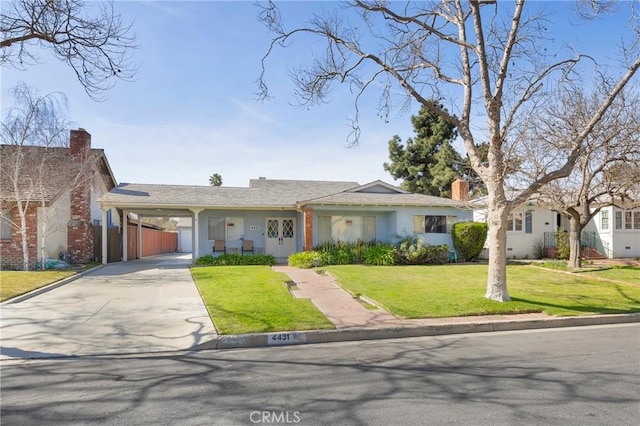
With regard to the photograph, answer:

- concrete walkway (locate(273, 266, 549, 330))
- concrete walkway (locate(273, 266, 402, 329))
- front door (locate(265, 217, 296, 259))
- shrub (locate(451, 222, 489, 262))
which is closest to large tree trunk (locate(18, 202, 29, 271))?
concrete walkway (locate(273, 266, 402, 329))

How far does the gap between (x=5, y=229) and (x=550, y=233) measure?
2675cm

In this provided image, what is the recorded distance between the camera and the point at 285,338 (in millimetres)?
7523

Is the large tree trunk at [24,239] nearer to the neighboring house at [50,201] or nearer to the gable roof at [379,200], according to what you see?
the neighboring house at [50,201]

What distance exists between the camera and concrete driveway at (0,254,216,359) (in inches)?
272

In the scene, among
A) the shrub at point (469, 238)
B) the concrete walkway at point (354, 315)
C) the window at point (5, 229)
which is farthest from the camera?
the shrub at point (469, 238)

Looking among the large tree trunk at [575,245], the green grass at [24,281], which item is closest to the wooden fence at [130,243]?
the green grass at [24,281]

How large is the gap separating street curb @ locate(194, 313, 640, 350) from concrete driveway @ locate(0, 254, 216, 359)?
19.1 inches

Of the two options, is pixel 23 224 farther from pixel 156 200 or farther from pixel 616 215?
pixel 616 215

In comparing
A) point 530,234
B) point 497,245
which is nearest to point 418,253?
point 530,234

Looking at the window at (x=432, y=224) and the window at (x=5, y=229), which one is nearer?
the window at (x=5, y=229)

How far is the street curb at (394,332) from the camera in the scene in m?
7.30

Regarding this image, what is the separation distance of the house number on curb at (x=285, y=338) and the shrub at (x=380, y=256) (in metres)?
11.4

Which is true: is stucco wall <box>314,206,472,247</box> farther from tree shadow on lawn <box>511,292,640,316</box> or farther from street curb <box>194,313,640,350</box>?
street curb <box>194,313,640,350</box>

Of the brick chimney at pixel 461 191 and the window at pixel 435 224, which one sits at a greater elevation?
the brick chimney at pixel 461 191
